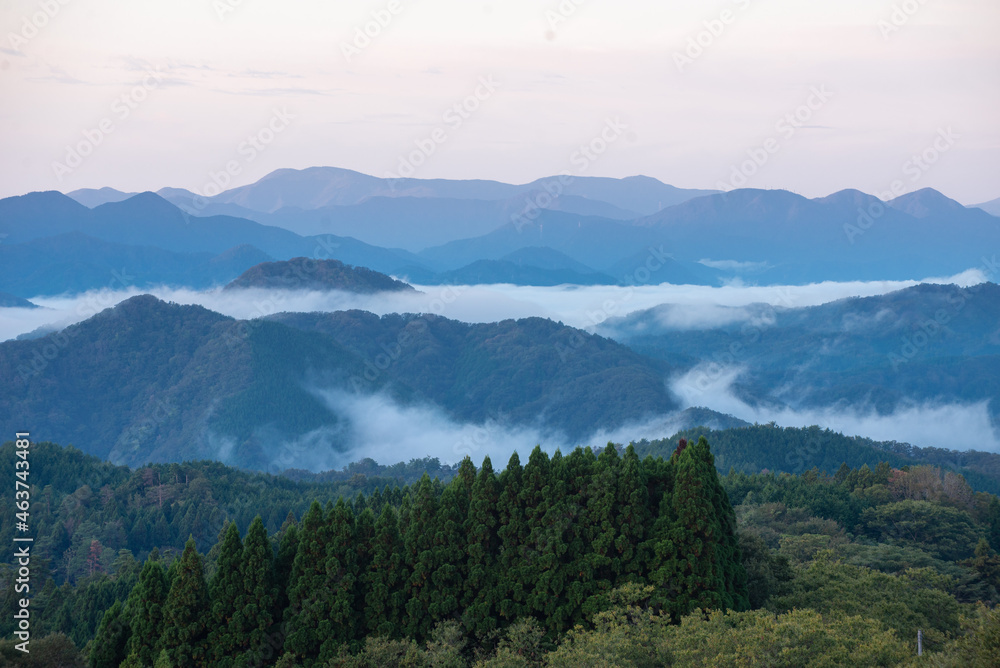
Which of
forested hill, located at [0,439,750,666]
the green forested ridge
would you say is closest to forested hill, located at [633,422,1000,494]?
the green forested ridge

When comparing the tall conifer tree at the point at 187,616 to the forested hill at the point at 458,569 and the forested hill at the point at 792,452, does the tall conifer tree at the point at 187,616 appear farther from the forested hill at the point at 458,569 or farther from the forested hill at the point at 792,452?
the forested hill at the point at 792,452

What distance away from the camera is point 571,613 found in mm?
31969

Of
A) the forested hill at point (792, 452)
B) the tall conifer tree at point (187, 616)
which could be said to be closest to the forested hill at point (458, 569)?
the tall conifer tree at point (187, 616)

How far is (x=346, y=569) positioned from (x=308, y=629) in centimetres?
239

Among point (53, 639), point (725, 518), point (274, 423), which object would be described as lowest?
point (53, 639)

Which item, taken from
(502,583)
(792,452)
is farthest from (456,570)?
(792,452)

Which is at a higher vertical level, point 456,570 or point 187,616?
point 456,570

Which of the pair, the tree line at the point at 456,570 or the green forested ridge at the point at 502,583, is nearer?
the green forested ridge at the point at 502,583

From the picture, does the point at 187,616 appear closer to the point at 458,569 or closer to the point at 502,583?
the point at 458,569

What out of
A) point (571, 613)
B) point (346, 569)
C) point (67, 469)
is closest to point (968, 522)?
point (571, 613)

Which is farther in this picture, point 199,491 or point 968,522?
point 199,491

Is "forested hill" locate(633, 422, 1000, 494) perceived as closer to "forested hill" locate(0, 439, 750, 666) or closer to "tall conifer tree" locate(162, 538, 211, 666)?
"forested hill" locate(0, 439, 750, 666)

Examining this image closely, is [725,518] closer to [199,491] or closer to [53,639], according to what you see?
[53,639]

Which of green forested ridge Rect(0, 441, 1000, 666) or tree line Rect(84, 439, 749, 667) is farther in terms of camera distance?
tree line Rect(84, 439, 749, 667)
